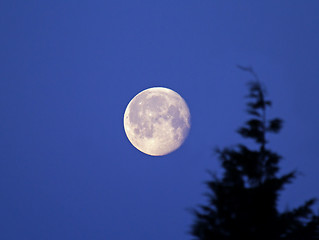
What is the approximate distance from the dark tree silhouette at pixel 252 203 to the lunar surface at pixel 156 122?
10118 mm

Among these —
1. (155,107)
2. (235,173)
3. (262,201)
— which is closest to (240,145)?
(235,173)

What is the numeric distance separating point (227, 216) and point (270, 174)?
1.24 metres

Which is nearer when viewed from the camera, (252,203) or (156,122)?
(252,203)

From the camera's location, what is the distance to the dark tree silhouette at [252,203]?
6887 millimetres

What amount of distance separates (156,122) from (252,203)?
36.1 ft

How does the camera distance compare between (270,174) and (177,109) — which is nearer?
(270,174)

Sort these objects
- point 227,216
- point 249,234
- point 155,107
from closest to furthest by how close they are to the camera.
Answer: point 249,234, point 227,216, point 155,107

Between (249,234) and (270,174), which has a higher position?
(270,174)

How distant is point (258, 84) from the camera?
7988mm

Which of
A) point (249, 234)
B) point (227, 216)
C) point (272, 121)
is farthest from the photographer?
point (272, 121)

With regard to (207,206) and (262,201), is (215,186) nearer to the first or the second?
(207,206)

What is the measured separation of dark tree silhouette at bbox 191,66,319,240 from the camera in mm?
6887

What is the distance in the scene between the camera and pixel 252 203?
273 inches

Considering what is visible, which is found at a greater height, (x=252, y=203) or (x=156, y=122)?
(x=156, y=122)
